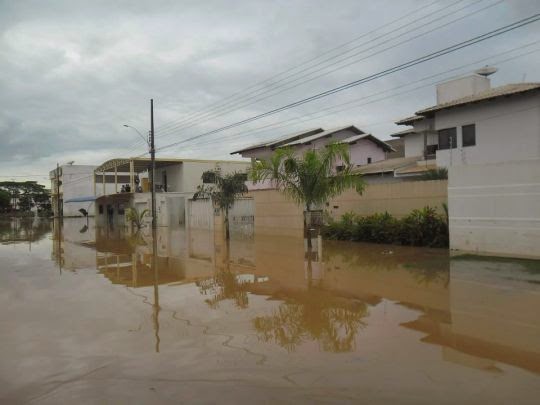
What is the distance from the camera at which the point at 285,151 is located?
658 inches

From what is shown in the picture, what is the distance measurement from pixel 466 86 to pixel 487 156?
5.63 metres

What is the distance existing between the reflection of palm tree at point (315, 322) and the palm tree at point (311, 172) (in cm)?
750

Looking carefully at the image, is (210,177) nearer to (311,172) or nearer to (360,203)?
(360,203)

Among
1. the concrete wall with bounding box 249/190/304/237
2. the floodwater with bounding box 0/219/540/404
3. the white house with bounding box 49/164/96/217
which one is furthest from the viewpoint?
the white house with bounding box 49/164/96/217

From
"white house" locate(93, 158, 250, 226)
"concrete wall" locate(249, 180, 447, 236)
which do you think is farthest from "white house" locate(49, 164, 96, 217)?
"concrete wall" locate(249, 180, 447, 236)

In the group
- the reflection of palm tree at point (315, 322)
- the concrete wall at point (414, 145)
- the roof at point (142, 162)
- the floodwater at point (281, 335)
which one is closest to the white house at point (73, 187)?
the roof at point (142, 162)

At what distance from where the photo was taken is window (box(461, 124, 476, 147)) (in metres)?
23.0

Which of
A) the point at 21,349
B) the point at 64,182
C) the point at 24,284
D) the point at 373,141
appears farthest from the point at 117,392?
the point at 64,182

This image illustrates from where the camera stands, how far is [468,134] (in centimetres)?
2319

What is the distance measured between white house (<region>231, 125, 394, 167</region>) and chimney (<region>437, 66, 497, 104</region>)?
663 cm

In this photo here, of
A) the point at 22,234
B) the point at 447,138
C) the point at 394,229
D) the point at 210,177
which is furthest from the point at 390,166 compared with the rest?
the point at 22,234

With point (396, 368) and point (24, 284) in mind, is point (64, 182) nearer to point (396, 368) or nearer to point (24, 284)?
point (24, 284)

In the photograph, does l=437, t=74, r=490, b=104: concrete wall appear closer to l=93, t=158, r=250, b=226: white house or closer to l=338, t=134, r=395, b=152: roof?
l=338, t=134, r=395, b=152: roof

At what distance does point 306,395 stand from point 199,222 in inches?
1119
